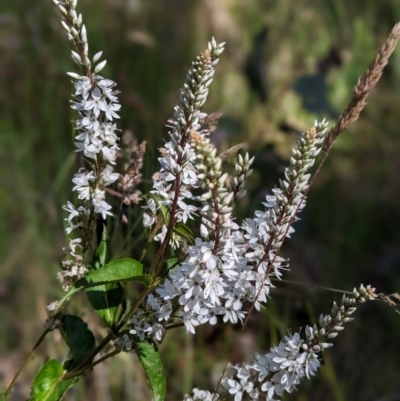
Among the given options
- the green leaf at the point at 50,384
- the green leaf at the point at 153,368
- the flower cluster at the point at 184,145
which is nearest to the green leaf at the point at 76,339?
the green leaf at the point at 50,384

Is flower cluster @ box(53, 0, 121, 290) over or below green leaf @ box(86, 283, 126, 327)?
over

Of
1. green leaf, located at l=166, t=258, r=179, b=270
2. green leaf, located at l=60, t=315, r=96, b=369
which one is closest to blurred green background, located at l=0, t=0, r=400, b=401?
green leaf, located at l=60, t=315, r=96, b=369

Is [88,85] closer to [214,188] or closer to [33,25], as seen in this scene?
[214,188]

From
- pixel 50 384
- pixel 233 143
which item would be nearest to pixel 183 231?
pixel 50 384

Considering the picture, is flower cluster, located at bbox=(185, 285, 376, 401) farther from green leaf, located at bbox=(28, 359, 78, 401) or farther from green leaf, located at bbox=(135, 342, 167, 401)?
green leaf, located at bbox=(28, 359, 78, 401)

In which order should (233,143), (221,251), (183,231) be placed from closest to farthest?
1. (221,251)
2. (183,231)
3. (233,143)

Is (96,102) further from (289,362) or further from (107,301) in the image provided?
(289,362)
